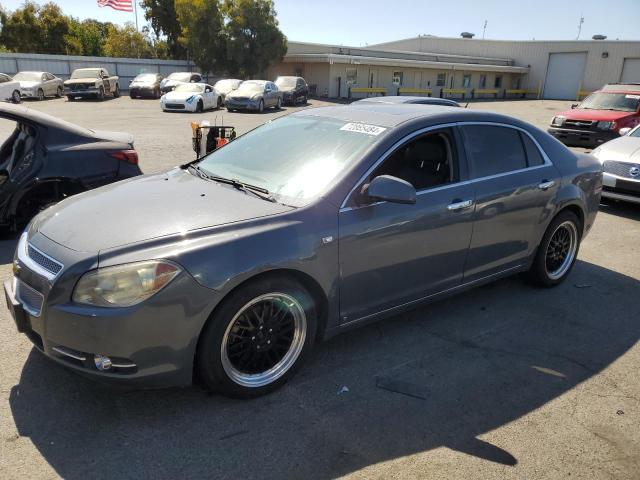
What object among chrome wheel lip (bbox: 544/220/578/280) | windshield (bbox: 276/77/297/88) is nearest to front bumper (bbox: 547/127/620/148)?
chrome wheel lip (bbox: 544/220/578/280)

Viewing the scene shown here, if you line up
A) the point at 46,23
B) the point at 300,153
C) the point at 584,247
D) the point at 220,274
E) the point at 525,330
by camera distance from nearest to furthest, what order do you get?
the point at 220,274
the point at 300,153
the point at 525,330
the point at 584,247
the point at 46,23

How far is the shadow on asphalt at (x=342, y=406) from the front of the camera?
262cm

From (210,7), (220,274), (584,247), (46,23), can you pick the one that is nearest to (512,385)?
(220,274)

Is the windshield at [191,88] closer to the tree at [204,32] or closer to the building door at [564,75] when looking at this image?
the tree at [204,32]

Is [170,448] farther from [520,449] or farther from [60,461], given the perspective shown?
[520,449]

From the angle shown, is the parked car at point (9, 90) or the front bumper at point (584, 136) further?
the parked car at point (9, 90)

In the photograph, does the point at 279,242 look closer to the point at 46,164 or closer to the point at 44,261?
the point at 44,261

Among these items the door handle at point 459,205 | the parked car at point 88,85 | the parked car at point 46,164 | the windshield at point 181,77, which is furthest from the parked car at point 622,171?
the windshield at point 181,77

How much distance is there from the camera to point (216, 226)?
9.55 feet

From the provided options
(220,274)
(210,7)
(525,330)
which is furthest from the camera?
(210,7)

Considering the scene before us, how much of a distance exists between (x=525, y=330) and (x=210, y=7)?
1565 inches

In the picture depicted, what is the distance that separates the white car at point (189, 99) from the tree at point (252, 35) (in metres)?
14.6

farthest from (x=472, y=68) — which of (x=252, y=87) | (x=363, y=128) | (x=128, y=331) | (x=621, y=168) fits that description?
(x=128, y=331)

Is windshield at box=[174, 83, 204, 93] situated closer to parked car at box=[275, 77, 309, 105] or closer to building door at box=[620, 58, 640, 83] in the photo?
parked car at box=[275, 77, 309, 105]
